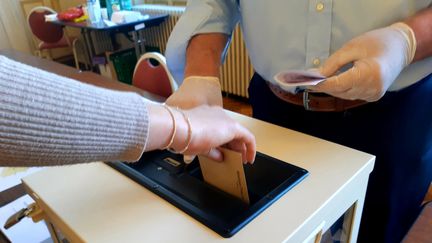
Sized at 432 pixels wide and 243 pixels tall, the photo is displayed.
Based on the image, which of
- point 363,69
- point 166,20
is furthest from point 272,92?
point 166,20

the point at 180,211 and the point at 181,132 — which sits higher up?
the point at 181,132

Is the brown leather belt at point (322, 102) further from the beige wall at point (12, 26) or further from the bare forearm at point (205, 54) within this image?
the beige wall at point (12, 26)

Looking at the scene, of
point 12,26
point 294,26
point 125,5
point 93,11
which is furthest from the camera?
point 12,26

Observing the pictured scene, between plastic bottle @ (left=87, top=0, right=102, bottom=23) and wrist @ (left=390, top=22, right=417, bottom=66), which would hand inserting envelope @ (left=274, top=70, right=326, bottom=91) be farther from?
plastic bottle @ (left=87, top=0, right=102, bottom=23)

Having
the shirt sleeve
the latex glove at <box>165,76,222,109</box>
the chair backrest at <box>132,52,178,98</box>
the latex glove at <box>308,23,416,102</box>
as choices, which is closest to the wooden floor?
the chair backrest at <box>132,52,178,98</box>

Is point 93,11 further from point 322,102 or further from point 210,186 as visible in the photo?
point 210,186

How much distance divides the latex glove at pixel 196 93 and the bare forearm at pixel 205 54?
0.03m

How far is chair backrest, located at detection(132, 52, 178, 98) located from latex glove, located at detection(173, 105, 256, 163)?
2.76ft

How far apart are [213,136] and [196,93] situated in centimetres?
23

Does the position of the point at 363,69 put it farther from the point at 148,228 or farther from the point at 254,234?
the point at 148,228


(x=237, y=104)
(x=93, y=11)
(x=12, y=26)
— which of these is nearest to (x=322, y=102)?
(x=237, y=104)

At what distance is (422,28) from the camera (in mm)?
628

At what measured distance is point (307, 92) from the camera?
0.76 meters

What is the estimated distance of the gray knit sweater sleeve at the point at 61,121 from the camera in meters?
0.33
